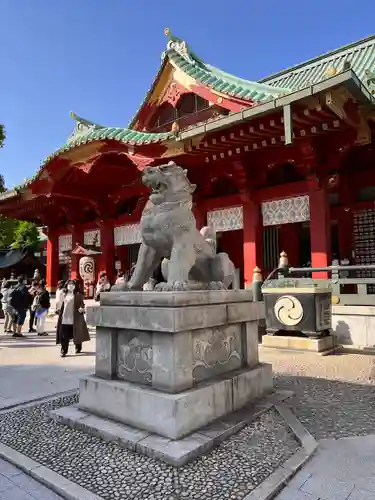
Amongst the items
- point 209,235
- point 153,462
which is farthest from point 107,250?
point 153,462

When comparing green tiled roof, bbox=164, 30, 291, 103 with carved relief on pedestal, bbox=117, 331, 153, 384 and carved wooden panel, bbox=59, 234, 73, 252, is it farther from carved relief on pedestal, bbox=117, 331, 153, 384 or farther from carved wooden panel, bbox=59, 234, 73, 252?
carved wooden panel, bbox=59, 234, 73, 252

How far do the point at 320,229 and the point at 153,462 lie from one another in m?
7.64

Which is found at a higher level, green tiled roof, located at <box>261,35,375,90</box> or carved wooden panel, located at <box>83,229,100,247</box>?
green tiled roof, located at <box>261,35,375,90</box>

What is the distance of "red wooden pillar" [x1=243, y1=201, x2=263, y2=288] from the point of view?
409 inches

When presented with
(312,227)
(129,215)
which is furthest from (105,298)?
(129,215)

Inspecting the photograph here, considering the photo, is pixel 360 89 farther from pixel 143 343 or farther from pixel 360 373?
pixel 143 343

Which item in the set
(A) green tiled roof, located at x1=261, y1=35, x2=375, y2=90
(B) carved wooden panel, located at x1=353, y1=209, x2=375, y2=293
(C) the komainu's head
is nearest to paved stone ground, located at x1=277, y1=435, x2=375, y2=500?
(C) the komainu's head

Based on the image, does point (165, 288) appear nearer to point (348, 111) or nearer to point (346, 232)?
point (348, 111)

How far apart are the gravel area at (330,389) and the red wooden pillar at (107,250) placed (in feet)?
31.3

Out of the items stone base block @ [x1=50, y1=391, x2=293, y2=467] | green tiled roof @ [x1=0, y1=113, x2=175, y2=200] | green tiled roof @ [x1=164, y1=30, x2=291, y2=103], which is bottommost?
stone base block @ [x1=50, y1=391, x2=293, y2=467]

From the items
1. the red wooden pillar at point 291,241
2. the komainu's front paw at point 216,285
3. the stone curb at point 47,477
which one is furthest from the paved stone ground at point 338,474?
the red wooden pillar at point 291,241

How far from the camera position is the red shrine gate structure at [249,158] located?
7.50m

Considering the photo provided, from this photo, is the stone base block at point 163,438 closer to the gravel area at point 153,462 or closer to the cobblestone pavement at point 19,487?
the gravel area at point 153,462

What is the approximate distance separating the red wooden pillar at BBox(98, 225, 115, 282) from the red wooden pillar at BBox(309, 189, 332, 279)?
28.5ft
